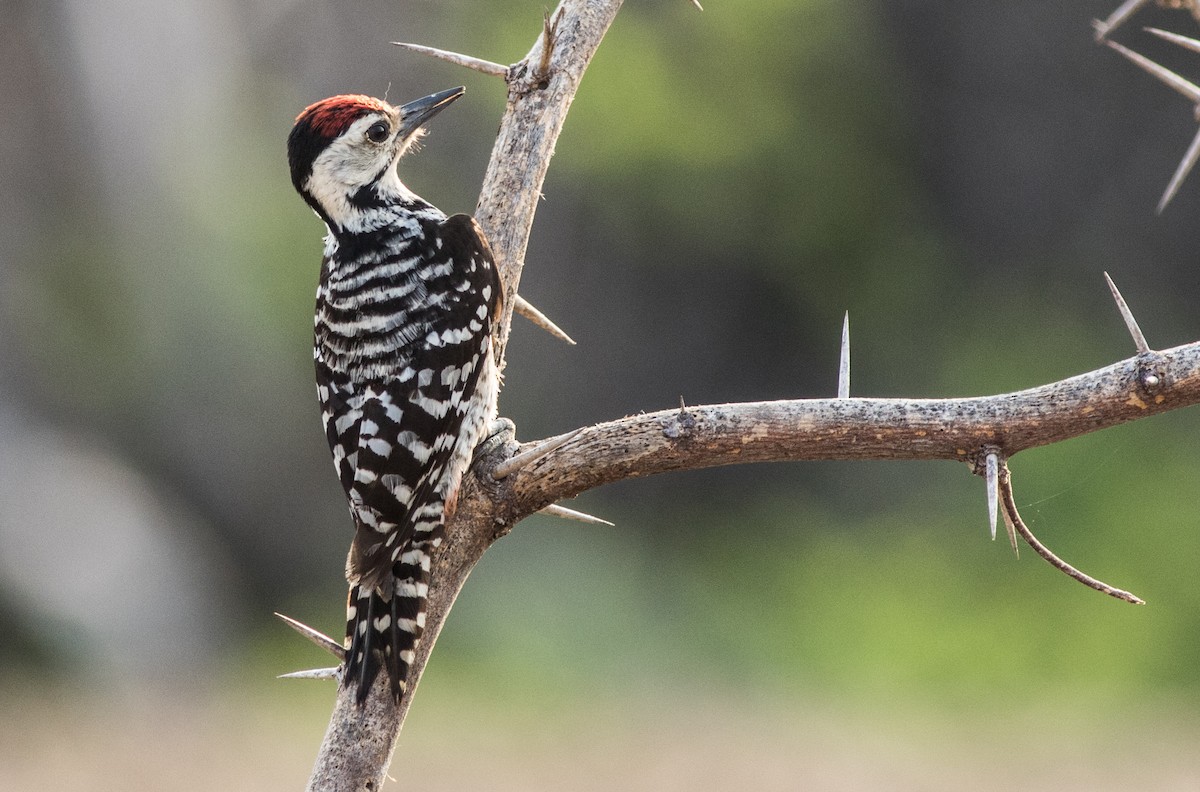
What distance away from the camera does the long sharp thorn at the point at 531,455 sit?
9.77 feet

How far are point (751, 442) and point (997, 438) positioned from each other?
1.67ft

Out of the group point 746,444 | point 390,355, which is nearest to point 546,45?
point 390,355

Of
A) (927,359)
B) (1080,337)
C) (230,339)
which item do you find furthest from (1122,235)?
(230,339)

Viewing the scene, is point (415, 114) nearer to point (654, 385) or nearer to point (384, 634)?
point (384, 634)

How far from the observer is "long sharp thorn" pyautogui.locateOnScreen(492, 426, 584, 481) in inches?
117

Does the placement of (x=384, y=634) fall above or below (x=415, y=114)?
below

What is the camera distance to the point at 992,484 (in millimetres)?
2615

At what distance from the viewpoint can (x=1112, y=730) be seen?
8.19 metres

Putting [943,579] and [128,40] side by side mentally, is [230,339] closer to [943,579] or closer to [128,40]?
[128,40]

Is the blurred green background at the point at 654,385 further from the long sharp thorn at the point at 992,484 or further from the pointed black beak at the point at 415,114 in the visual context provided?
the long sharp thorn at the point at 992,484

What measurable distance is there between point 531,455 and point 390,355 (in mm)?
1042

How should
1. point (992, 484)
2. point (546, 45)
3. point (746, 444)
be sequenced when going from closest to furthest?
point (992, 484) < point (746, 444) < point (546, 45)

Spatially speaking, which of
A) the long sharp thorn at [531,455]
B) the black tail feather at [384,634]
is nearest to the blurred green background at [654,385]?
the black tail feather at [384,634]

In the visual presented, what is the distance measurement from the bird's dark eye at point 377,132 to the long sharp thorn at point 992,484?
2583 mm
